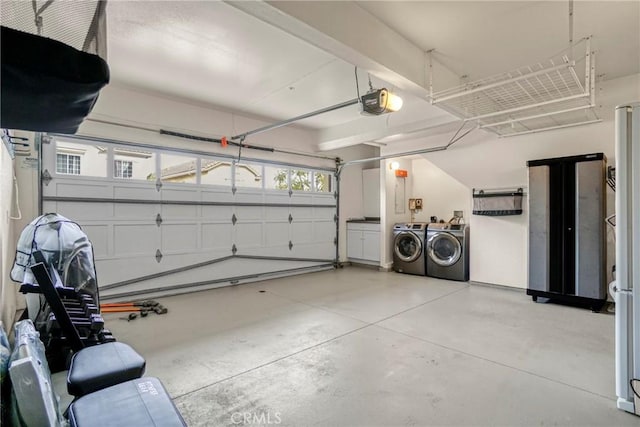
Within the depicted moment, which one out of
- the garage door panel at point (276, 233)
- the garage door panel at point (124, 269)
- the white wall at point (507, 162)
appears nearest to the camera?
the white wall at point (507, 162)

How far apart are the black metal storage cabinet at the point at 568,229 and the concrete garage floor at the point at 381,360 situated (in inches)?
11.6

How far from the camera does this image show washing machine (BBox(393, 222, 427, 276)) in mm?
6012

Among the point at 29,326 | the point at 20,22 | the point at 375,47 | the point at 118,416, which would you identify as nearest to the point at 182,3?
the point at 375,47

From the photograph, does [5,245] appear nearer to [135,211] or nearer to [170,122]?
[135,211]

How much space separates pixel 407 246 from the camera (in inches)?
250

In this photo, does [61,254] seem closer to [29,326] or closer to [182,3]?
[29,326]

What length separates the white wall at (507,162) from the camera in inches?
155

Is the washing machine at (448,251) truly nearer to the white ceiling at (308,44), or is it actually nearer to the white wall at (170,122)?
the white ceiling at (308,44)

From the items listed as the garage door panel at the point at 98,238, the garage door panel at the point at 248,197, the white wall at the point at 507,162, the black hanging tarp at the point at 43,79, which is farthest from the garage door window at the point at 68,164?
the white wall at the point at 507,162

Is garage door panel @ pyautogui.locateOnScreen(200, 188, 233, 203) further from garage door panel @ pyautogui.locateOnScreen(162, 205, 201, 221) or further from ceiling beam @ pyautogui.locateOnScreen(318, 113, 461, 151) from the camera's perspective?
ceiling beam @ pyautogui.locateOnScreen(318, 113, 461, 151)

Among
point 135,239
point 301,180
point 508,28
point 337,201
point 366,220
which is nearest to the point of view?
point 508,28

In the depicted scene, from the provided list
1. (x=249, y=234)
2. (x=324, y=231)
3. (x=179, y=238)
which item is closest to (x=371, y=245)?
(x=324, y=231)

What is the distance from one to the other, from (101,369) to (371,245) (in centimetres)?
569

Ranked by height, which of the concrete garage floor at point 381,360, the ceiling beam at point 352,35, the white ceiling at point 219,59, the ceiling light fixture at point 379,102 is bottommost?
the concrete garage floor at point 381,360
